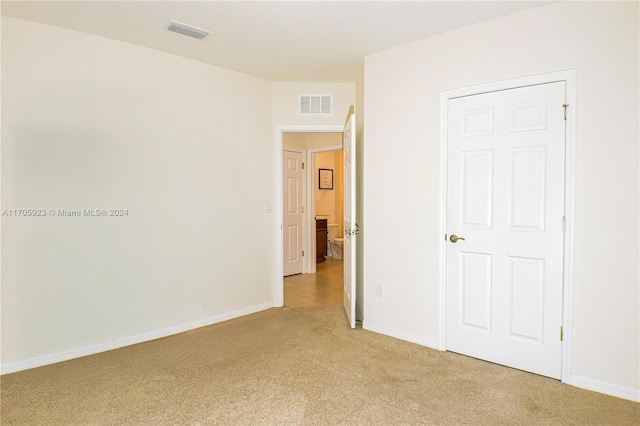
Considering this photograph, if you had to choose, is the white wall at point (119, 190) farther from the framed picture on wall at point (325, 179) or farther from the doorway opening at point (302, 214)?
the framed picture on wall at point (325, 179)

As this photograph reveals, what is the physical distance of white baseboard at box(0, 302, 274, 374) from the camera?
2.54m

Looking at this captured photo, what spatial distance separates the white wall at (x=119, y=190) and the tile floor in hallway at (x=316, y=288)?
0.67 m

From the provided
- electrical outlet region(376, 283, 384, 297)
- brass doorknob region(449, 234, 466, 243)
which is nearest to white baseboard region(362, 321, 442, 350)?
electrical outlet region(376, 283, 384, 297)

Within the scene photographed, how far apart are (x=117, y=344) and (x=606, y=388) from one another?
3581 millimetres

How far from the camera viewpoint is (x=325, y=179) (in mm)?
7707

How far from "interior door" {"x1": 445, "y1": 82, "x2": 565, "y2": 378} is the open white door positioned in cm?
84

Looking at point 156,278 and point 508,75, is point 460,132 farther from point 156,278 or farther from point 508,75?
point 156,278

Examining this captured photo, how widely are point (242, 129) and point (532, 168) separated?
8.95 ft

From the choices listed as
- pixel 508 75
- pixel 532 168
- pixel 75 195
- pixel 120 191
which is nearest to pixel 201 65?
pixel 120 191

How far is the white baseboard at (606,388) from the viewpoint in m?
2.14

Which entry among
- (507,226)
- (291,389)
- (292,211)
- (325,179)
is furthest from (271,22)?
(325,179)

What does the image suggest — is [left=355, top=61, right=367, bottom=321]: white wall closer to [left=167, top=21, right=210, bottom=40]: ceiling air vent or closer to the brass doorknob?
the brass doorknob

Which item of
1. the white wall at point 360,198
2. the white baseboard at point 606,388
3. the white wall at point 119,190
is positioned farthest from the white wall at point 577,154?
the white wall at point 119,190

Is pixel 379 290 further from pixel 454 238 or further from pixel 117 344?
pixel 117 344
